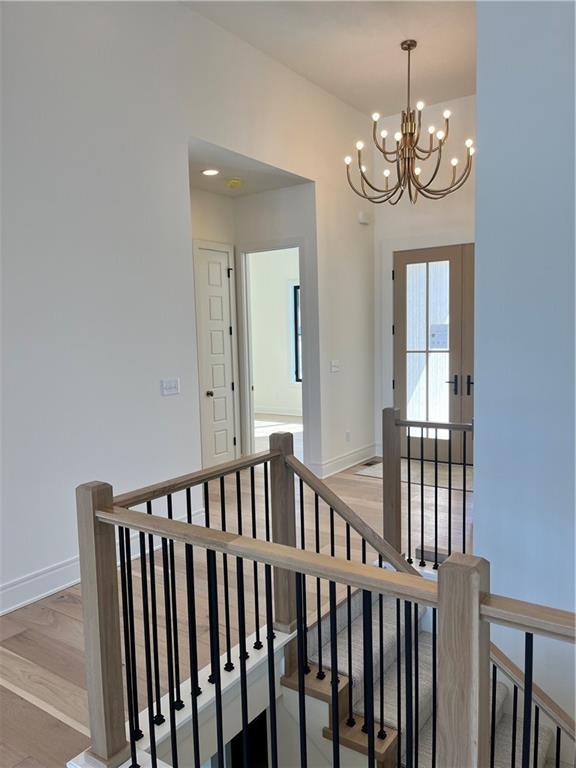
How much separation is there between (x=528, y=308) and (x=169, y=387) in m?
2.31

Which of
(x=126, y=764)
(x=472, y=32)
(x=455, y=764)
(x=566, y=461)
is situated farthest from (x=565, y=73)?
(x=126, y=764)

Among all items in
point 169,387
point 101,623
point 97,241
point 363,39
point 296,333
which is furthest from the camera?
point 296,333

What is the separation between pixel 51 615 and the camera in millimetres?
2824

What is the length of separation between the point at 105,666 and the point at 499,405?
1.94 metres

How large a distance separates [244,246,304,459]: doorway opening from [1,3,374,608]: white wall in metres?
5.17

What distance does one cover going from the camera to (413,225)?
5859 mm

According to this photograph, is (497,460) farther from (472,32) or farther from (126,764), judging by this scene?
(472,32)

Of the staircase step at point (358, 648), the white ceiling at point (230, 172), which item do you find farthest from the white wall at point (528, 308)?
the white ceiling at point (230, 172)

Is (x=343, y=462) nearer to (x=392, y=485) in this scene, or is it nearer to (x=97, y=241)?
(x=392, y=485)

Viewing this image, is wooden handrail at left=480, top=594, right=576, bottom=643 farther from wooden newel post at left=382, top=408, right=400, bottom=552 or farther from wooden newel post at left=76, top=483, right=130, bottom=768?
wooden newel post at left=382, top=408, right=400, bottom=552

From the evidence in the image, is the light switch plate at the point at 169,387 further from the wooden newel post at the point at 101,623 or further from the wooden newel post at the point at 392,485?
the wooden newel post at the point at 101,623

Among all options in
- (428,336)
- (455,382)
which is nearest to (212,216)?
(428,336)

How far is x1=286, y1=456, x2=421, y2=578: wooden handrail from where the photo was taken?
7.91 feet

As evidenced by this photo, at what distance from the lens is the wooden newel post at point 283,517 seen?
2512 millimetres
